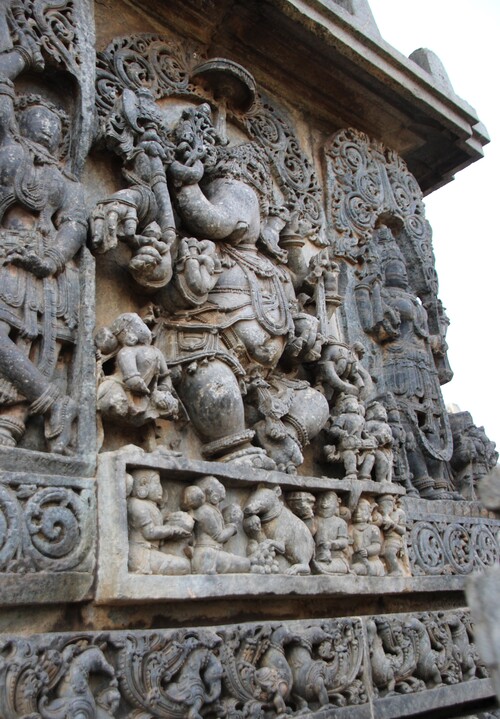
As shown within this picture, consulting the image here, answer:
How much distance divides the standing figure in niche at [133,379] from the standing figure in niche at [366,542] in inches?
55.0

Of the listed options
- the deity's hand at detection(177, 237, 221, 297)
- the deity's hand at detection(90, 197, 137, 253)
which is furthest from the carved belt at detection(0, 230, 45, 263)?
the deity's hand at detection(177, 237, 221, 297)

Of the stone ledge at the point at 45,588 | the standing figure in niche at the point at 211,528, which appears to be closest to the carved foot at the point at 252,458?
the standing figure in niche at the point at 211,528

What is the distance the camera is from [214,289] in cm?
423

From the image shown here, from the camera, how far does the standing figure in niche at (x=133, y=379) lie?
3.33 meters

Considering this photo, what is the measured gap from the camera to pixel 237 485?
3.68 meters

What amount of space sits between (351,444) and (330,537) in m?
0.63

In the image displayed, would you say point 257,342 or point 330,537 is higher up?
point 257,342

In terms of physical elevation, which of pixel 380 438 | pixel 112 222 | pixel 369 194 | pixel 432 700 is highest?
pixel 369 194

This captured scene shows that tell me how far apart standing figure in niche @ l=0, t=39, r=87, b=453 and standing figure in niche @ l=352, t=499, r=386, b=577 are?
6.26ft

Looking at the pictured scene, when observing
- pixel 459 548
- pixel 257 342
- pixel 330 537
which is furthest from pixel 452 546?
pixel 257 342

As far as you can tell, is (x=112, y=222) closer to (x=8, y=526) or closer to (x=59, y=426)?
(x=59, y=426)

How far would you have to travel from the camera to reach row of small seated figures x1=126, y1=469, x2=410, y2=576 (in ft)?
10.3

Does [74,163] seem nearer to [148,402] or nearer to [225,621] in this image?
[148,402]

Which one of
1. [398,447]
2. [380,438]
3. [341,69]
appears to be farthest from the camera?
[341,69]
